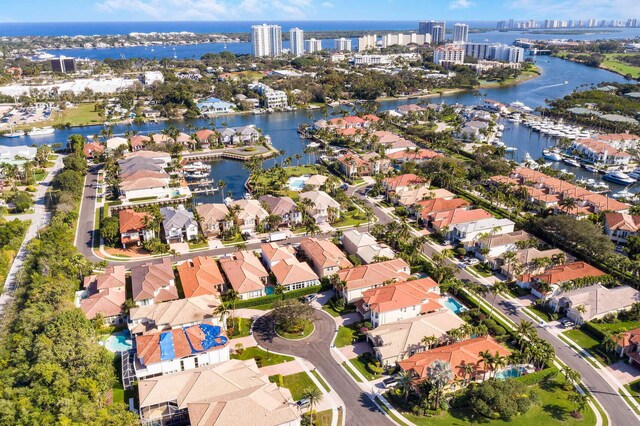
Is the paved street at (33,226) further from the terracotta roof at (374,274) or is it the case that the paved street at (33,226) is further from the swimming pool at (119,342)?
the terracotta roof at (374,274)

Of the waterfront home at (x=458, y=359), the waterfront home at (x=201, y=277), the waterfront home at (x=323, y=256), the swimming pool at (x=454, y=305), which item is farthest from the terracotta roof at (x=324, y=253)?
the waterfront home at (x=458, y=359)

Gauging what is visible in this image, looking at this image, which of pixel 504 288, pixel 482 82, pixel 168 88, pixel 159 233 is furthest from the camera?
pixel 482 82

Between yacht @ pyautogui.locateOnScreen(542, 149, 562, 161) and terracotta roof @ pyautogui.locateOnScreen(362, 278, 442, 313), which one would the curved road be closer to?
terracotta roof @ pyautogui.locateOnScreen(362, 278, 442, 313)

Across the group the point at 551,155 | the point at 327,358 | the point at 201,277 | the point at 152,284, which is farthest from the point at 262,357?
the point at 551,155

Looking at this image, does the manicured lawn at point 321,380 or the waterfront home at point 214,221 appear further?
the waterfront home at point 214,221

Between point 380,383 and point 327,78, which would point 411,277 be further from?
point 327,78

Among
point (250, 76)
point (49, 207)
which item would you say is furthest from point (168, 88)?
point (49, 207)
